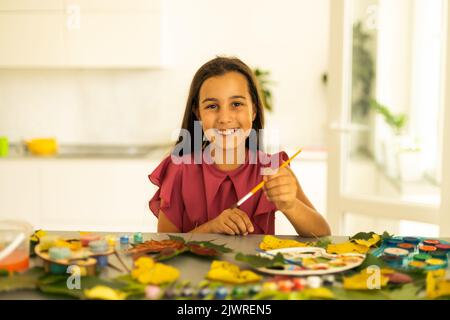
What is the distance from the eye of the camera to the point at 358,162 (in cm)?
273

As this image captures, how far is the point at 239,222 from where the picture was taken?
119 centimetres

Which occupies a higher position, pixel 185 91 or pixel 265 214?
pixel 185 91

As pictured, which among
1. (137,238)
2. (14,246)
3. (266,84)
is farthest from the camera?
(266,84)

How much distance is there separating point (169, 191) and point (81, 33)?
7.24ft

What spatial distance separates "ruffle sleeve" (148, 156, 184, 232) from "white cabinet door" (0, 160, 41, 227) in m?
2.01

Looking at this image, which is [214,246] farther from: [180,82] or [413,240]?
[180,82]

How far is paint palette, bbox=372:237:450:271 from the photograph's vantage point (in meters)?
0.91

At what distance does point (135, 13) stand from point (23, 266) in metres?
2.67

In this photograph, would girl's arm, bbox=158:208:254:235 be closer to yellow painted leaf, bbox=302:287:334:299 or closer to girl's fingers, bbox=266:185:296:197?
girl's fingers, bbox=266:185:296:197

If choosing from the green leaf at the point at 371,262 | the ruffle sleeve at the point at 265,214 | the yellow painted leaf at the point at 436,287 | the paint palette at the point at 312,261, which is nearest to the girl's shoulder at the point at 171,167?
the ruffle sleeve at the point at 265,214

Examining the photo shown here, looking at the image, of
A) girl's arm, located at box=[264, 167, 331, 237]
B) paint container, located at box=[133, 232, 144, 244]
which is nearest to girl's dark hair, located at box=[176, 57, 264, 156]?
girl's arm, located at box=[264, 167, 331, 237]

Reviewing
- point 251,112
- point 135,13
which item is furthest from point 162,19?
point 251,112

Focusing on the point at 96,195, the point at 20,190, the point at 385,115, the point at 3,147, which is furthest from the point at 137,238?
the point at 3,147
